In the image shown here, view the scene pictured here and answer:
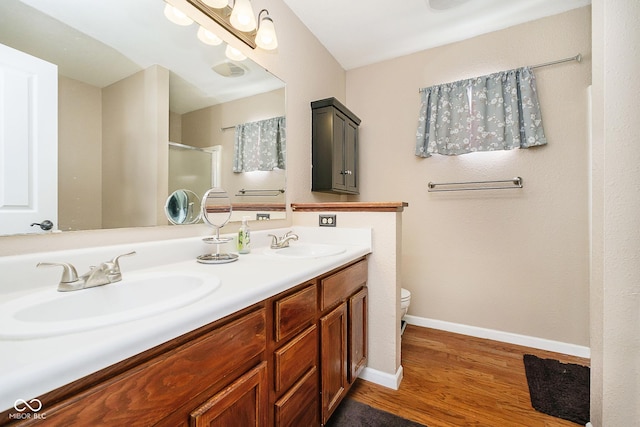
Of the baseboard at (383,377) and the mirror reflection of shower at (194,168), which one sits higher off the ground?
the mirror reflection of shower at (194,168)

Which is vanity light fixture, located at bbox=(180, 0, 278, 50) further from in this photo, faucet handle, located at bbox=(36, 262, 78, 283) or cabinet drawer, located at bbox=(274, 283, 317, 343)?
cabinet drawer, located at bbox=(274, 283, 317, 343)

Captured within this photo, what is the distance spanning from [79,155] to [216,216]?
1.71 ft

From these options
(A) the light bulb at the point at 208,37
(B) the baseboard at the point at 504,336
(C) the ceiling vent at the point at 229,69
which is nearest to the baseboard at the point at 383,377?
(B) the baseboard at the point at 504,336

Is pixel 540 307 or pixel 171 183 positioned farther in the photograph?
pixel 540 307

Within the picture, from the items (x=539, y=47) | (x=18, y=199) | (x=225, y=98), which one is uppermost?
(x=539, y=47)

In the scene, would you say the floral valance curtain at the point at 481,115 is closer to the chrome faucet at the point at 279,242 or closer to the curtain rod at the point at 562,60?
the curtain rod at the point at 562,60

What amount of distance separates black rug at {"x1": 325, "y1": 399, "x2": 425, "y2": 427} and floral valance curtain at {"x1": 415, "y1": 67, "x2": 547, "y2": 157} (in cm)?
188

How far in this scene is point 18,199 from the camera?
0.76m

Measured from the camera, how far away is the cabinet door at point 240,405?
0.62 meters

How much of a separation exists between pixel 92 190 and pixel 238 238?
58 cm

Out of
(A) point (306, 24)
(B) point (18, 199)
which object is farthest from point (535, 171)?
(B) point (18, 199)

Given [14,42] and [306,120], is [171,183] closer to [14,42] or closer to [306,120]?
[14,42]

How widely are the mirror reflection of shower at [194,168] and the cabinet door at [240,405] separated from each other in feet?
2.59

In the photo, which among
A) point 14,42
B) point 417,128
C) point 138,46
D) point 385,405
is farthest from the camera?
point 417,128
